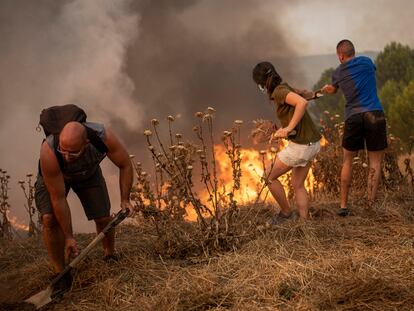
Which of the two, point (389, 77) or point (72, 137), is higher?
point (389, 77)

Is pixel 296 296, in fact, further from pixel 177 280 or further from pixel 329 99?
pixel 329 99

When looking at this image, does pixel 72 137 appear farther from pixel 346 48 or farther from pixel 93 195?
pixel 346 48

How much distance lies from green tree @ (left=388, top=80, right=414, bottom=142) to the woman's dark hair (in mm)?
17638

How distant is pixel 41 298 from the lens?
160 inches

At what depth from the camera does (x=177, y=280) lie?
4.04 m

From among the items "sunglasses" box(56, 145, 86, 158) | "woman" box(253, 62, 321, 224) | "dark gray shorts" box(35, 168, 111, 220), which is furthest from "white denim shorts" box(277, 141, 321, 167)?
"sunglasses" box(56, 145, 86, 158)

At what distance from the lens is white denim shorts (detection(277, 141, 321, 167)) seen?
512 cm

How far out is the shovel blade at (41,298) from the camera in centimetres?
405

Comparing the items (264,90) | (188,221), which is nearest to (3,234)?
(188,221)

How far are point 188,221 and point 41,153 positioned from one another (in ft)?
8.00

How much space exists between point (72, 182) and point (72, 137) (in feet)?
2.41

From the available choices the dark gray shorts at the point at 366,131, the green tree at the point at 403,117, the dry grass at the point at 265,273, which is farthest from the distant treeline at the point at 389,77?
the dry grass at the point at 265,273

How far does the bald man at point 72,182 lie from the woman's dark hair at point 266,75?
63.1 inches

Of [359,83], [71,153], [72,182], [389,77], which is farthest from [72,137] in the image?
[389,77]
